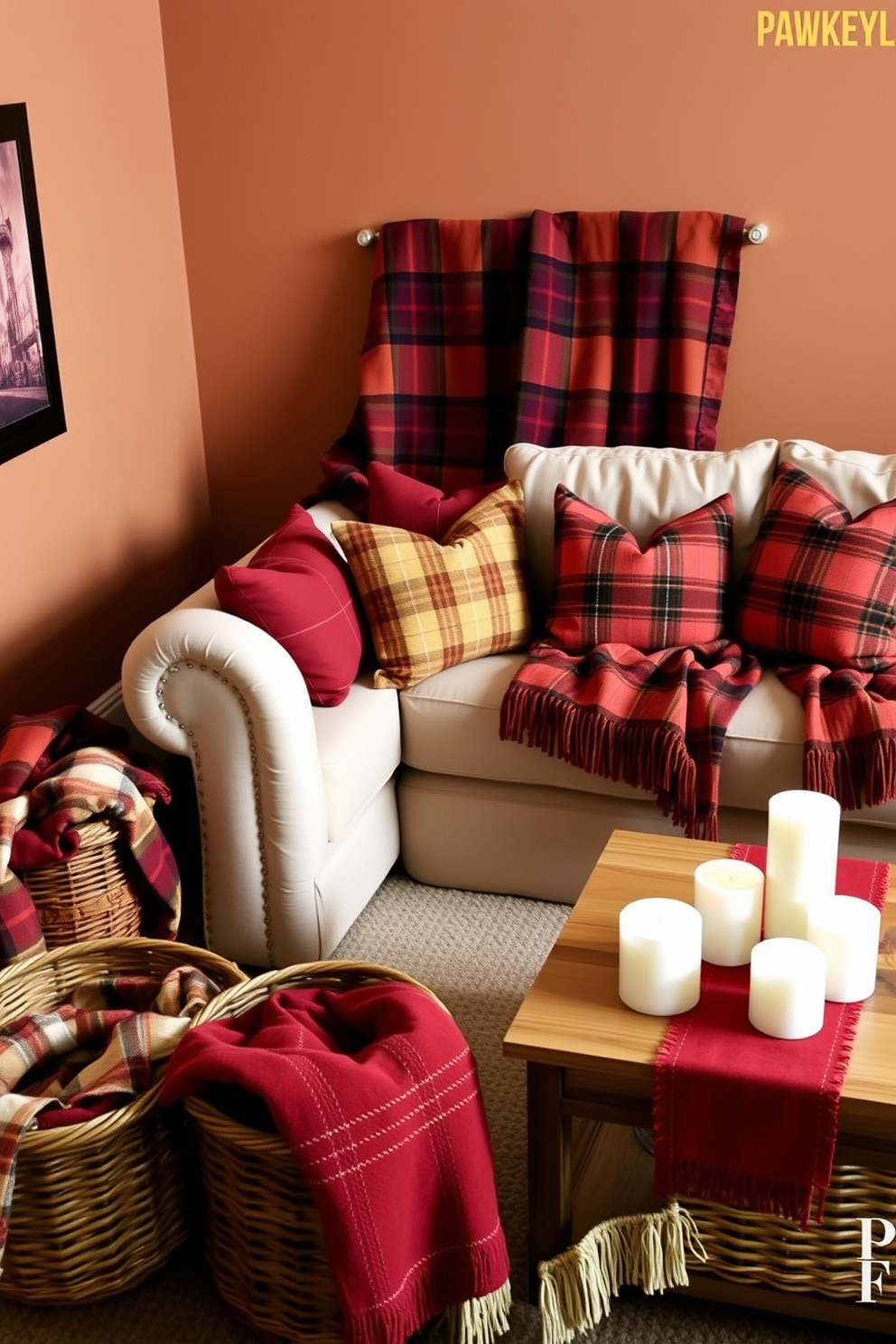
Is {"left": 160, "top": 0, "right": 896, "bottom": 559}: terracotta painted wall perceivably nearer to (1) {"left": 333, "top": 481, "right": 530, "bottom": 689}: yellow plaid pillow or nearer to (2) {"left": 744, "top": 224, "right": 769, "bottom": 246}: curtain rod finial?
(2) {"left": 744, "top": 224, "right": 769, "bottom": 246}: curtain rod finial

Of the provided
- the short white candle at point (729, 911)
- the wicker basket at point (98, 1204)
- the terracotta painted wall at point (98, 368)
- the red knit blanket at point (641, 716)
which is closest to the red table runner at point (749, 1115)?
the short white candle at point (729, 911)

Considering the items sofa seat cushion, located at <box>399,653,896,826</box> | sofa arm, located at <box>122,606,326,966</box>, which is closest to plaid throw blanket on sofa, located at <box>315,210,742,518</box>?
sofa seat cushion, located at <box>399,653,896,826</box>

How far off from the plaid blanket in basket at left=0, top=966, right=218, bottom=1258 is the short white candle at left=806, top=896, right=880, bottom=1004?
84cm

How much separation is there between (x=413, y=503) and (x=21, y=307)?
2.85 ft

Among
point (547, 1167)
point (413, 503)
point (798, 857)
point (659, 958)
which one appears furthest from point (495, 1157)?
point (413, 503)

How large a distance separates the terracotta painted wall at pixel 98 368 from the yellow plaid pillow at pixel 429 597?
66 centimetres

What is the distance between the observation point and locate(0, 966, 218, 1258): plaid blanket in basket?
1714 millimetres

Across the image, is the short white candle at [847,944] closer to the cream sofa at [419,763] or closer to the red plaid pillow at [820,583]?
the cream sofa at [419,763]

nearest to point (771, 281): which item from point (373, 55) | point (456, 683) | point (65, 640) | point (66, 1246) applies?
point (373, 55)

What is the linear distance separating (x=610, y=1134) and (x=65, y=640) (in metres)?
1.62

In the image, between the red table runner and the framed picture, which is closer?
the red table runner

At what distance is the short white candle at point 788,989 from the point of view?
5.29 ft

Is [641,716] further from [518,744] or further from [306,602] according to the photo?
[306,602]

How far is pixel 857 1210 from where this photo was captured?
1650mm
